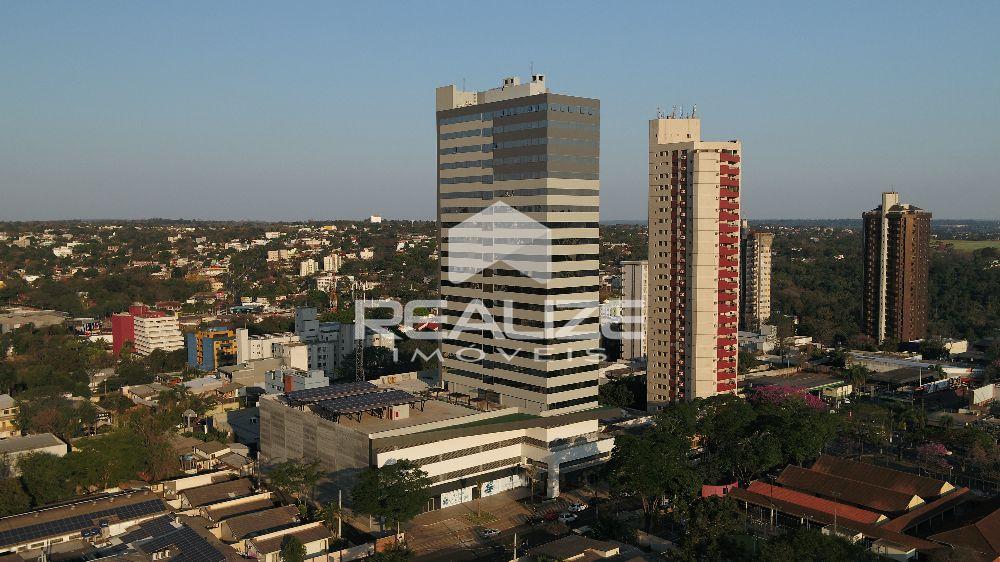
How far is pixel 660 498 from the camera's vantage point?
33.2 m

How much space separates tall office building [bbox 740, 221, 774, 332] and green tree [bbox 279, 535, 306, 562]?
70012 millimetres

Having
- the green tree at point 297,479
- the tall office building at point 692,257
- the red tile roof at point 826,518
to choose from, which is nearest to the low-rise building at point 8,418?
the green tree at point 297,479

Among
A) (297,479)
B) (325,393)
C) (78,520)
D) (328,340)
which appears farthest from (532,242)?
(328,340)

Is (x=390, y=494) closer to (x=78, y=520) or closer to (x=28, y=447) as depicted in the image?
(x=78, y=520)

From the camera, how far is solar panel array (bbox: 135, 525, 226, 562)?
26188mm

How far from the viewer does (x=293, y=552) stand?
28406 millimetres

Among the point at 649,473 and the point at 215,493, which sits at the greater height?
the point at 649,473

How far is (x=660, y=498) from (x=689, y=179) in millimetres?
21842

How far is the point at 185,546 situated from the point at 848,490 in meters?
26.4

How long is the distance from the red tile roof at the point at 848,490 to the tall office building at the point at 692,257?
1251cm

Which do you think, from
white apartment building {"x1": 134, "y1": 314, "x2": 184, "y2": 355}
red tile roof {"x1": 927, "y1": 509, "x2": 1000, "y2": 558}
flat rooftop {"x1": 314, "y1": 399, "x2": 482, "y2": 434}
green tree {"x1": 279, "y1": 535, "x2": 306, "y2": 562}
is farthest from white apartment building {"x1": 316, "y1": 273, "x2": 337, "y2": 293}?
red tile roof {"x1": 927, "y1": 509, "x2": 1000, "y2": 558}

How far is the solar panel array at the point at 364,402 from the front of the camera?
35.8 m

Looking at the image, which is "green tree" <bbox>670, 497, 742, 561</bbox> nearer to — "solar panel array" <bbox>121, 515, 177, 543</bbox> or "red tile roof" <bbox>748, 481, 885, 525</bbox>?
"red tile roof" <bbox>748, 481, 885, 525</bbox>

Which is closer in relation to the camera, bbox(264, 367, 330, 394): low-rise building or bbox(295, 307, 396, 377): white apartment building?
bbox(264, 367, 330, 394): low-rise building
